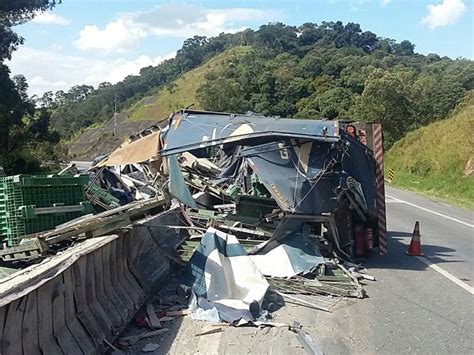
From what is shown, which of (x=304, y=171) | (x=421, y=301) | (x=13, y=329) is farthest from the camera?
(x=304, y=171)

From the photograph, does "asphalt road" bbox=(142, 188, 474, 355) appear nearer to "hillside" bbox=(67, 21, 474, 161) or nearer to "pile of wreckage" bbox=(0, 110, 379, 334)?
"pile of wreckage" bbox=(0, 110, 379, 334)

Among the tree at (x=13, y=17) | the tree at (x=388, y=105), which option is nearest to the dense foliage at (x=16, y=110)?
the tree at (x=13, y=17)

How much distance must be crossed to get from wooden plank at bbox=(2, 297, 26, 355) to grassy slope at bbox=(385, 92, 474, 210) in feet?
61.8

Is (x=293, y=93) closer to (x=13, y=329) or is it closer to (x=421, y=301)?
(x=421, y=301)

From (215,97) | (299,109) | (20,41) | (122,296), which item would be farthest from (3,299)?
(215,97)

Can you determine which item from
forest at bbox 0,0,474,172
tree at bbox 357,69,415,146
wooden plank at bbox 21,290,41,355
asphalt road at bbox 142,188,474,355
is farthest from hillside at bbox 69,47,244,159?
wooden plank at bbox 21,290,41,355

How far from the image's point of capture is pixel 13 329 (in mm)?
4352

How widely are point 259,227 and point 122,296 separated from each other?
4.22 m

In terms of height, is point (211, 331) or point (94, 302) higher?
point (94, 302)

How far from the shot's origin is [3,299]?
418 cm

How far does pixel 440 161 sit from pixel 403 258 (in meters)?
22.3

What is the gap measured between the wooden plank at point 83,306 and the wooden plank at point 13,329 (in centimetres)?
115

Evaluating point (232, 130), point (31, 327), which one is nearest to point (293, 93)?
point (232, 130)

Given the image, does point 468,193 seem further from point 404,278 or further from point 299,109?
point 299,109
